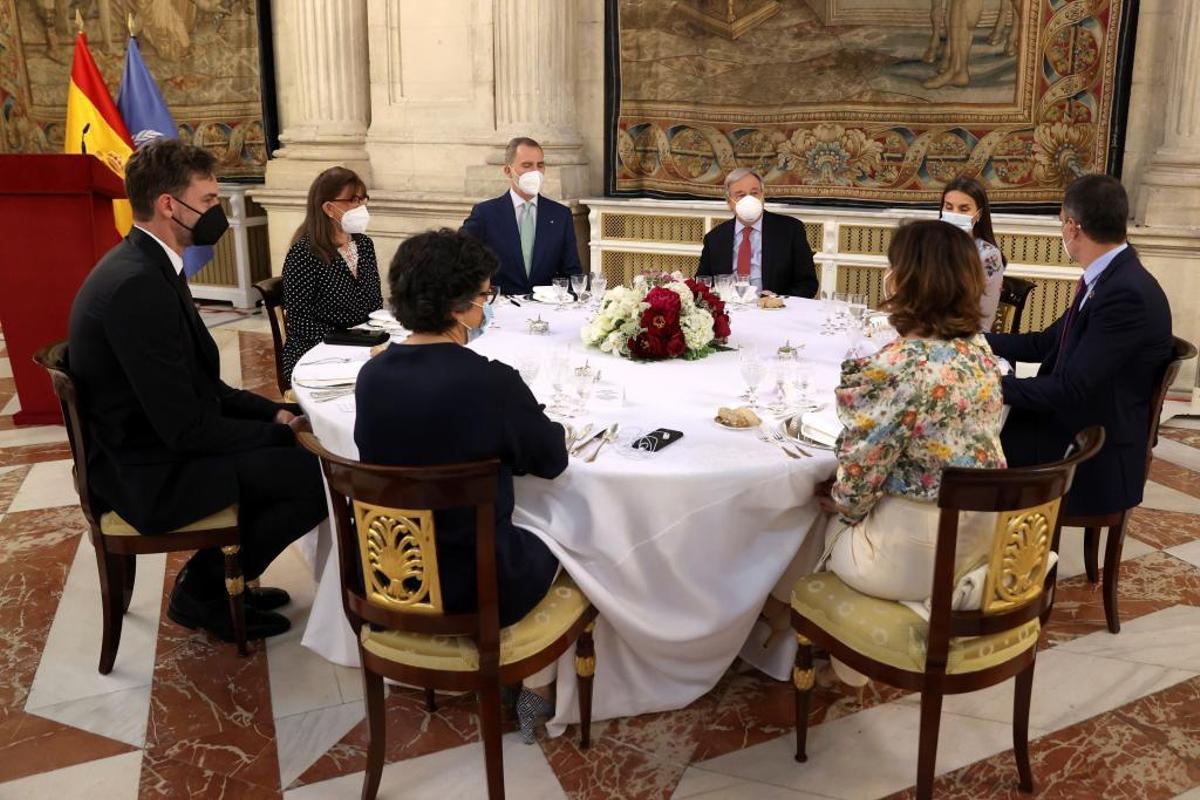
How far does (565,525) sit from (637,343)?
3.25 feet

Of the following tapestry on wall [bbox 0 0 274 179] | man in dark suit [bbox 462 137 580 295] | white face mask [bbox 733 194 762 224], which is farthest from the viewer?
tapestry on wall [bbox 0 0 274 179]

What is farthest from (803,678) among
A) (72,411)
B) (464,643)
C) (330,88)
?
(330,88)

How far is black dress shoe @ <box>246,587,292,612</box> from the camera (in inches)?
142

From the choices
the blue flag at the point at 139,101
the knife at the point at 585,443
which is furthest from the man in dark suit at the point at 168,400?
the blue flag at the point at 139,101

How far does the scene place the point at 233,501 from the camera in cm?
309

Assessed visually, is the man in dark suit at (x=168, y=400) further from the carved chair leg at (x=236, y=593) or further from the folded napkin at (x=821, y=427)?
the folded napkin at (x=821, y=427)

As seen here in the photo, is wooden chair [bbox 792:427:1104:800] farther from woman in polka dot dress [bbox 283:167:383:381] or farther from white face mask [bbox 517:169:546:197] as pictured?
white face mask [bbox 517:169:546:197]

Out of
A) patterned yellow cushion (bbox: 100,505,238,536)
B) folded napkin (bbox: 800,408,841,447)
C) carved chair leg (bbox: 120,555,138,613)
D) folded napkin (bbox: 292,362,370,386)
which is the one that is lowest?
carved chair leg (bbox: 120,555,138,613)

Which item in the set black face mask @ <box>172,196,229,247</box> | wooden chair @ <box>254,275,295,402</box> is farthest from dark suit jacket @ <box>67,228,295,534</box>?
wooden chair @ <box>254,275,295,402</box>

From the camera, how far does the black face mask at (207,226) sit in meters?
3.20

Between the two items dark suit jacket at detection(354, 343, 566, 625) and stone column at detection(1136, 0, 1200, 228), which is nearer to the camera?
dark suit jacket at detection(354, 343, 566, 625)

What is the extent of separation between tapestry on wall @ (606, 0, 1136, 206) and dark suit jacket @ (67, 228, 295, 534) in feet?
15.4

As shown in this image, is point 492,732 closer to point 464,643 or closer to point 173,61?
point 464,643

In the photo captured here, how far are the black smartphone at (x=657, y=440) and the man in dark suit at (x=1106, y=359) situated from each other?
3.61ft
